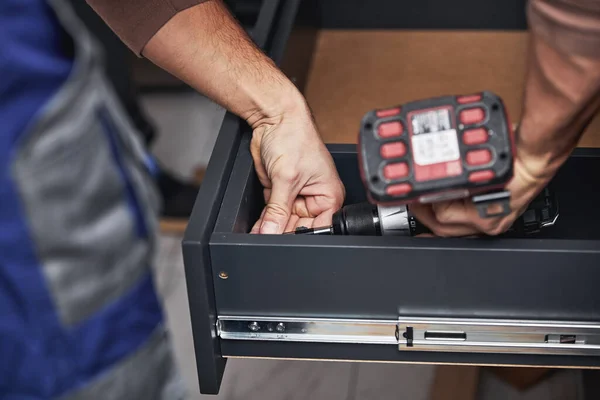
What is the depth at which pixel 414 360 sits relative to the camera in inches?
29.5

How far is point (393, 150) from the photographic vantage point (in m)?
0.64

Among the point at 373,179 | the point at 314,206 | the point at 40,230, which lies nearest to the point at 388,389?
the point at 314,206

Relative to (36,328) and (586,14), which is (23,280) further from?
(586,14)

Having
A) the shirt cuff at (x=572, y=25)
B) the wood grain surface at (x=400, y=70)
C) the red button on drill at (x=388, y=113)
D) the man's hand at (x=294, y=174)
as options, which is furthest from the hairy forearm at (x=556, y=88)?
the wood grain surface at (x=400, y=70)

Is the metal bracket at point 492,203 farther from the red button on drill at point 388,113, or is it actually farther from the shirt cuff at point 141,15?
the shirt cuff at point 141,15

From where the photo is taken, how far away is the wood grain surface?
1053 mm

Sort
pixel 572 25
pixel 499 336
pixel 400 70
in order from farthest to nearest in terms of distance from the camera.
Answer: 1. pixel 400 70
2. pixel 499 336
3. pixel 572 25

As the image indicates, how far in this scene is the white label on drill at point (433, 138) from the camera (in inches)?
24.8

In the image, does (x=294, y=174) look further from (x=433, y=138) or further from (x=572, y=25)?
(x=572, y=25)

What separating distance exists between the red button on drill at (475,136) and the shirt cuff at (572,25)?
0.09 m

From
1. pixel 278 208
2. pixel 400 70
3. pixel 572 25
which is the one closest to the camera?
pixel 572 25

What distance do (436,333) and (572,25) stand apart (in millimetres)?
293

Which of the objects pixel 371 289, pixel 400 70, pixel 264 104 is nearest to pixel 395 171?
pixel 371 289

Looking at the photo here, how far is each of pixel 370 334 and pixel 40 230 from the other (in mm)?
315
